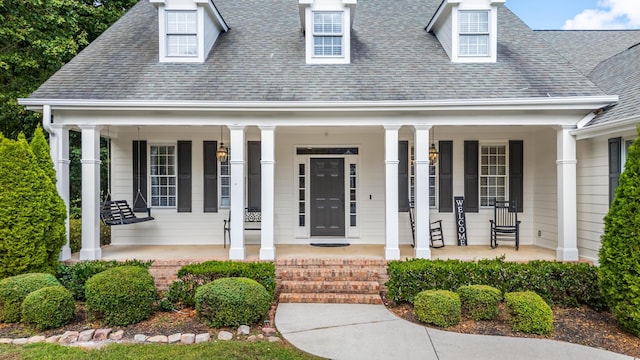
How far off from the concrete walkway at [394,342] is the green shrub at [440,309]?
180mm

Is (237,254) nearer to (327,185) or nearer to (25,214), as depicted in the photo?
(327,185)

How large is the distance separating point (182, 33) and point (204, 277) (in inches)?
214

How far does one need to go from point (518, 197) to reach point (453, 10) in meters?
4.54

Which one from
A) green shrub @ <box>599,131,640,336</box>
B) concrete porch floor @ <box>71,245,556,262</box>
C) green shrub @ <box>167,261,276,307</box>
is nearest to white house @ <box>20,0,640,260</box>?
concrete porch floor @ <box>71,245,556,262</box>

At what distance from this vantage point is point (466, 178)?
896 cm

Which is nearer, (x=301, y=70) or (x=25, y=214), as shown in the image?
(x=25, y=214)

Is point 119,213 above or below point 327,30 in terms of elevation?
below

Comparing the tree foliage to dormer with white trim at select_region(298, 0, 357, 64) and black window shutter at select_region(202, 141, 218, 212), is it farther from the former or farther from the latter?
dormer with white trim at select_region(298, 0, 357, 64)

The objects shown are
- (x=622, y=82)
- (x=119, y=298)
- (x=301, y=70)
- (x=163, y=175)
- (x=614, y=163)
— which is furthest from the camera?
(x=163, y=175)

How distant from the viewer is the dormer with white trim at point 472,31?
8078mm

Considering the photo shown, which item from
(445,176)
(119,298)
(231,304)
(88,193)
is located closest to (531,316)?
(231,304)

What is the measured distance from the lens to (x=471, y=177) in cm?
895

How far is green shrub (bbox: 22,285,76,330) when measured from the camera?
199 inches

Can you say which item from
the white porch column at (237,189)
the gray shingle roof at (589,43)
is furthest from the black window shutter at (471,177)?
the white porch column at (237,189)
